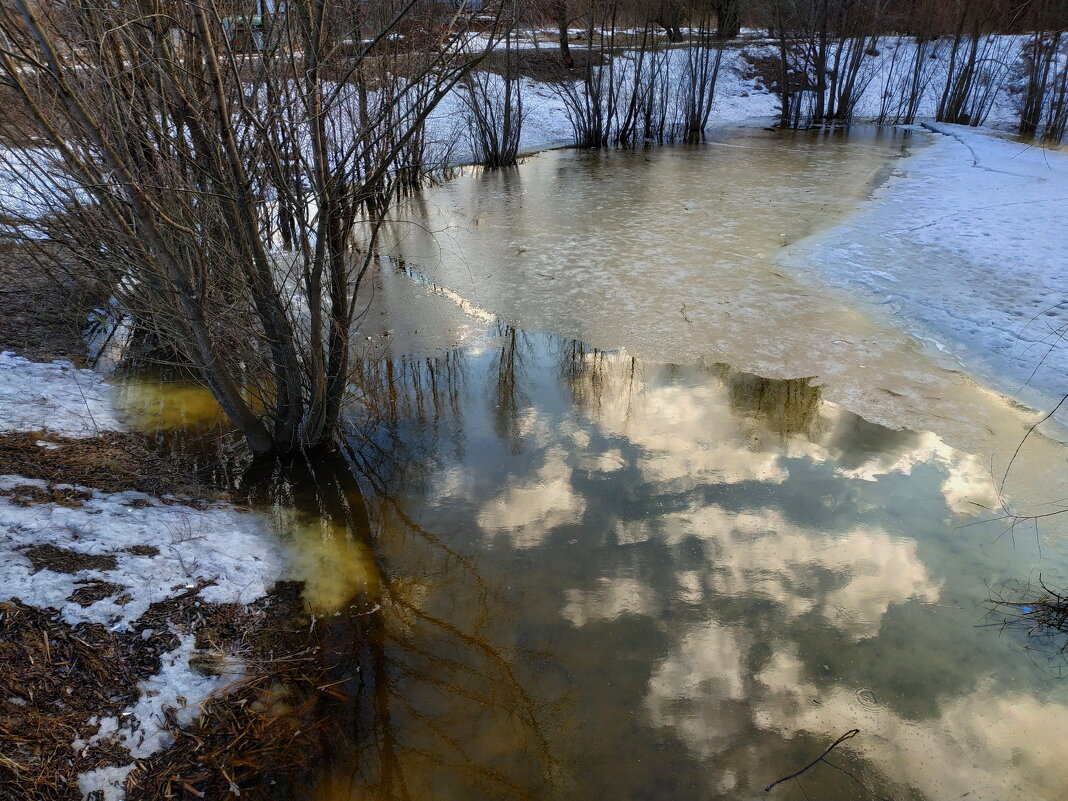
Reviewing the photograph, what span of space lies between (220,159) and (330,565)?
7.64 ft

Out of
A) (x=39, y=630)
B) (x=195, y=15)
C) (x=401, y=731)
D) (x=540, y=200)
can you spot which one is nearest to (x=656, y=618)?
(x=401, y=731)

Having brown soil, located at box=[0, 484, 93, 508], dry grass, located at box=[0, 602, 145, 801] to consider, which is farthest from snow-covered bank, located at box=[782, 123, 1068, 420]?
brown soil, located at box=[0, 484, 93, 508]

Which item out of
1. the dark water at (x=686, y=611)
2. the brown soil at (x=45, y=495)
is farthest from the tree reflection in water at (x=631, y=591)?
the brown soil at (x=45, y=495)

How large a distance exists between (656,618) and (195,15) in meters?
3.67

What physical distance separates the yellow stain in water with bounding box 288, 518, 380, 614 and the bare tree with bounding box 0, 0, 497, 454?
0.87 metres

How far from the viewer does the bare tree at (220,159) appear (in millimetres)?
3309

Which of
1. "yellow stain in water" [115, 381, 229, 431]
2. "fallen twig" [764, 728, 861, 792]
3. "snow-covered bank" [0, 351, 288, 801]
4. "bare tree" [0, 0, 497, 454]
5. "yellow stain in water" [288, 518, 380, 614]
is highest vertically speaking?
"bare tree" [0, 0, 497, 454]

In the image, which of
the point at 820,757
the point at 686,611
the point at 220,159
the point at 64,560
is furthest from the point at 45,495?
the point at 820,757

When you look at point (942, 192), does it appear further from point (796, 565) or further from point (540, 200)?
point (796, 565)

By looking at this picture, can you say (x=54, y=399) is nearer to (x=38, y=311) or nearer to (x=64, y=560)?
(x=38, y=311)

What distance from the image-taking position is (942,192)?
10.7 m

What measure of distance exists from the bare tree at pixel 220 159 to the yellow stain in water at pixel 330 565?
2.86 ft

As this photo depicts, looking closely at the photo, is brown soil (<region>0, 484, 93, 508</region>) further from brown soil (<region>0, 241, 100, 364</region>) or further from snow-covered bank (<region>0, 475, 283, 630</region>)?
brown soil (<region>0, 241, 100, 364</region>)

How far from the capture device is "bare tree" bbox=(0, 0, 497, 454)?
3.31 m
